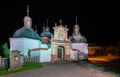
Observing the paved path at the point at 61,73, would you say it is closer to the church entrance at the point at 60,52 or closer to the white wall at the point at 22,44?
the white wall at the point at 22,44

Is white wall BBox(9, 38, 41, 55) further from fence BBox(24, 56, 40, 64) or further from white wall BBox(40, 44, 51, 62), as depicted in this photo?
fence BBox(24, 56, 40, 64)

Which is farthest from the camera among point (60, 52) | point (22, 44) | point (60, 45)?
point (60, 52)

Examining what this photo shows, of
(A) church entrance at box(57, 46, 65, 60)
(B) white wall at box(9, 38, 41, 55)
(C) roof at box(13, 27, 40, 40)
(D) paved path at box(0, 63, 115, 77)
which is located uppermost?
(C) roof at box(13, 27, 40, 40)

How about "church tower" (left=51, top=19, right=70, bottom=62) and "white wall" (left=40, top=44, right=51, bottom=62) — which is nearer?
"white wall" (left=40, top=44, right=51, bottom=62)

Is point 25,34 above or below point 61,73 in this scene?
above

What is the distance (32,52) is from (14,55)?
11959mm

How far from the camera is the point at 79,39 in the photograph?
4606cm

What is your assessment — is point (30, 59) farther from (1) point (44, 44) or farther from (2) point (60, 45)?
(1) point (44, 44)

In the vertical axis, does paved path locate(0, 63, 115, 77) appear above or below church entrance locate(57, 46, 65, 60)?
below

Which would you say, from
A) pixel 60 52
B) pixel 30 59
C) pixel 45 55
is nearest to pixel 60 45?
pixel 60 52

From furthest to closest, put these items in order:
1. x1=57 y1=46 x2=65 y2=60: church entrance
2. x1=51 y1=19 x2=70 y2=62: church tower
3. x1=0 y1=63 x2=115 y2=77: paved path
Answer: x1=57 y1=46 x2=65 y2=60: church entrance < x1=51 y1=19 x2=70 y2=62: church tower < x1=0 y1=63 x2=115 y2=77: paved path

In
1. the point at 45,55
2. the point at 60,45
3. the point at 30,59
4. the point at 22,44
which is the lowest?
the point at 30,59

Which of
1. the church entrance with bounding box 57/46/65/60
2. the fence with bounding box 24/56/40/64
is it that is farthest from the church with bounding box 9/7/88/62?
the fence with bounding box 24/56/40/64

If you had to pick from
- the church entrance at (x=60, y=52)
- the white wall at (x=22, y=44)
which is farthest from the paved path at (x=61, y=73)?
the church entrance at (x=60, y=52)
